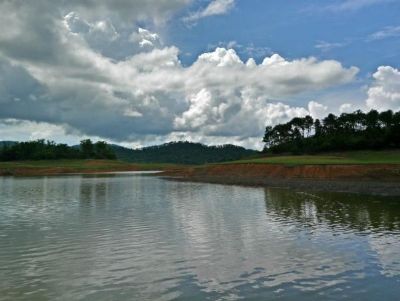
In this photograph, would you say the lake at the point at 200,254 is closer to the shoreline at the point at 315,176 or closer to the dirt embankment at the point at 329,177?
the dirt embankment at the point at 329,177

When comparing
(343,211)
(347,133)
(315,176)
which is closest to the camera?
(343,211)

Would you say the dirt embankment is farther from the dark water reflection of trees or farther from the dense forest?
the dense forest

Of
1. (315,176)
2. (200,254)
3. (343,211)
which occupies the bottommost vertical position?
(200,254)

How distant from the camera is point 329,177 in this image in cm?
8025

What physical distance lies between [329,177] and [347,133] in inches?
3572

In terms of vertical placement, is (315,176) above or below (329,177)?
above

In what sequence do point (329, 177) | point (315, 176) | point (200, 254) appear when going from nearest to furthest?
point (200, 254), point (329, 177), point (315, 176)

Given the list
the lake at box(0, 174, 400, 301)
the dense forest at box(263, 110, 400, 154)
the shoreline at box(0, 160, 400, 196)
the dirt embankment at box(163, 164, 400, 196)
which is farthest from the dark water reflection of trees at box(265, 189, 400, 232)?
the dense forest at box(263, 110, 400, 154)

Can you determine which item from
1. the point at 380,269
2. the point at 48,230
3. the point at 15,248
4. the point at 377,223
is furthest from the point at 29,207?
the point at 380,269

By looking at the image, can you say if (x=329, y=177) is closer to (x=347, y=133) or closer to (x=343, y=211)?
(x=343, y=211)

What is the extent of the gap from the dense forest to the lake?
3937 inches

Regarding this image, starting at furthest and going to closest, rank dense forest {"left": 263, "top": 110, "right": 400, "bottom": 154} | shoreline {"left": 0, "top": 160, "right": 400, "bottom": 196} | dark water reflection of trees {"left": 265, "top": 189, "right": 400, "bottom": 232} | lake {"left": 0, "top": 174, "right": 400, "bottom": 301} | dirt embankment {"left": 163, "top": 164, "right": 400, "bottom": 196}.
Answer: dense forest {"left": 263, "top": 110, "right": 400, "bottom": 154} < shoreline {"left": 0, "top": 160, "right": 400, "bottom": 196} < dirt embankment {"left": 163, "top": 164, "right": 400, "bottom": 196} < dark water reflection of trees {"left": 265, "top": 189, "right": 400, "bottom": 232} < lake {"left": 0, "top": 174, "right": 400, "bottom": 301}

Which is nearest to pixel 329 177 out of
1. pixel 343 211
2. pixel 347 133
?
pixel 343 211

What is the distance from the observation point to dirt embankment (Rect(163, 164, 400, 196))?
→ 2459 inches
